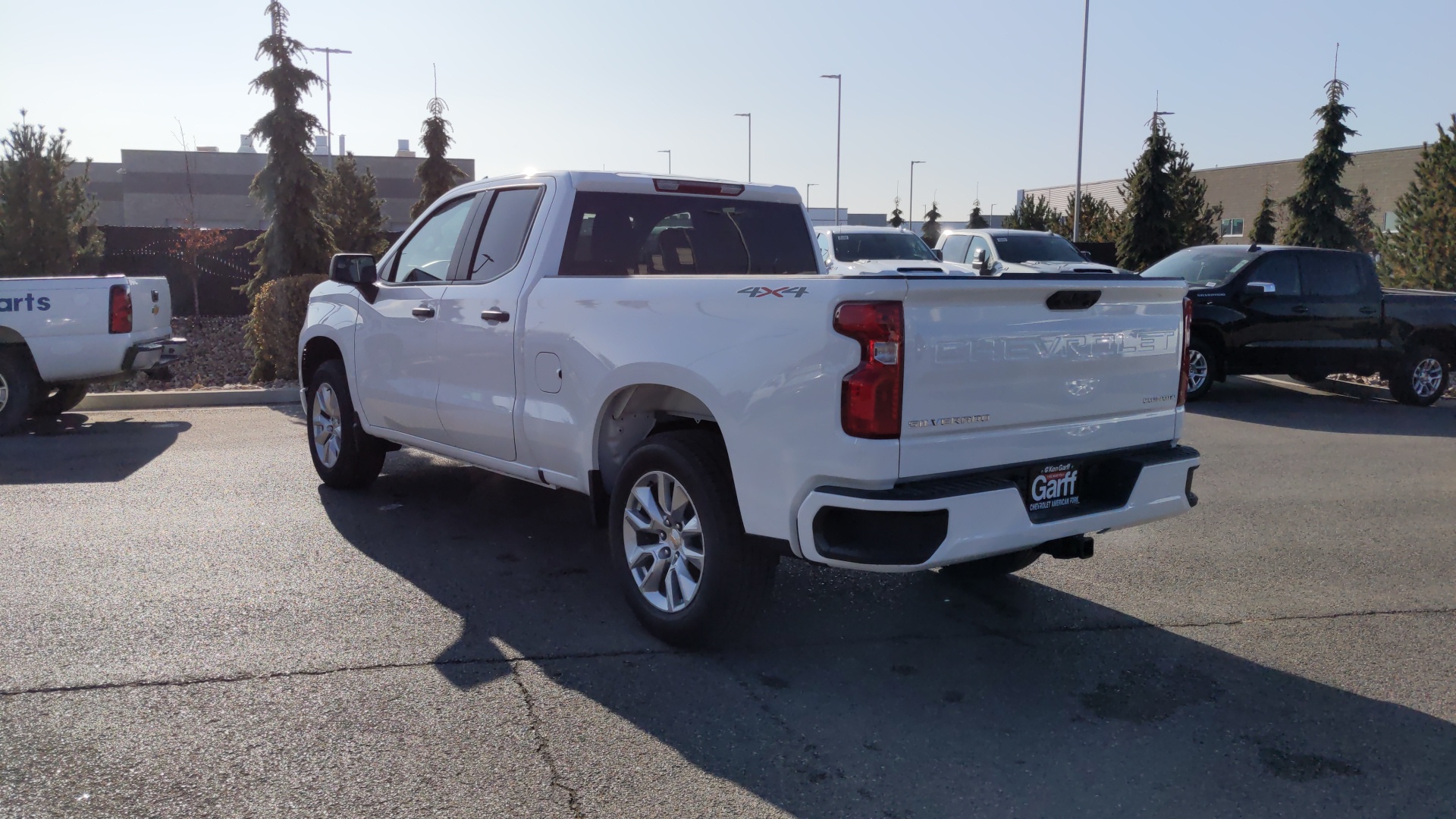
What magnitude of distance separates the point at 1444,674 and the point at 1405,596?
47.5 inches

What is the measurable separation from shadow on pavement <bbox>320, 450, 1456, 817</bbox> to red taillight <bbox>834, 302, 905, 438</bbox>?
3.59ft

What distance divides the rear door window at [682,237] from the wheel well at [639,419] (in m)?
0.92

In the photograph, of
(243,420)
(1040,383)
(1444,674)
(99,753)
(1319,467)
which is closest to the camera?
(99,753)

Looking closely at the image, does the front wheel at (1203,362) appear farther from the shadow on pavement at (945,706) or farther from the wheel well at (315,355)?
the wheel well at (315,355)

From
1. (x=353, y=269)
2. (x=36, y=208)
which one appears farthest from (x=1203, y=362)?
(x=36, y=208)

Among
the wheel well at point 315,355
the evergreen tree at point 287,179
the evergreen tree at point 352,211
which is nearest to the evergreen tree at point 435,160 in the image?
the evergreen tree at point 352,211

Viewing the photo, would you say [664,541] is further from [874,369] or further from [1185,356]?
[1185,356]

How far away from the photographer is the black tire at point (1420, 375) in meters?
13.4

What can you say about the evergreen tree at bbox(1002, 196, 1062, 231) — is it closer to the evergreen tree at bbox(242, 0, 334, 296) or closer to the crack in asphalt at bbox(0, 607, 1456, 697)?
the evergreen tree at bbox(242, 0, 334, 296)

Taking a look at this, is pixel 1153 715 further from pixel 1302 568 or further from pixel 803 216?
pixel 803 216

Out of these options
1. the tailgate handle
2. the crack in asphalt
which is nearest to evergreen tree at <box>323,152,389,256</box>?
the crack in asphalt

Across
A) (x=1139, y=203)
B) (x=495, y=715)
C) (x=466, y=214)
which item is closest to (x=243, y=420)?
(x=466, y=214)

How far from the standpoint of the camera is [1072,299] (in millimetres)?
4312

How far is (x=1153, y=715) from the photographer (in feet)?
13.4
